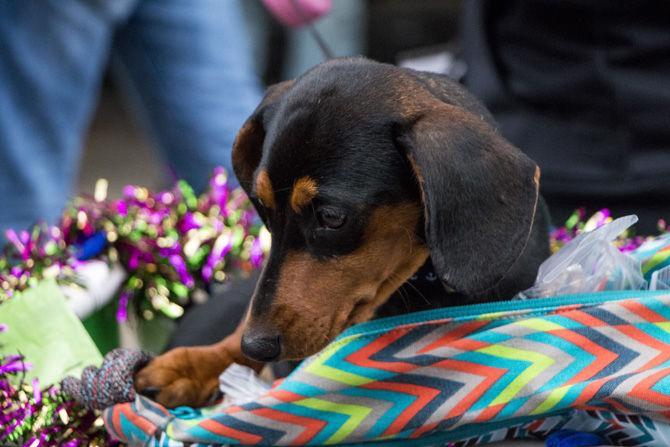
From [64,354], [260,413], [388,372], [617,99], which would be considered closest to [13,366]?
[64,354]

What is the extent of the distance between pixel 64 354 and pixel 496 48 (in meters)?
1.34

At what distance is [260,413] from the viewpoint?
4.39ft

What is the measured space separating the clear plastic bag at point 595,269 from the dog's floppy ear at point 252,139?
1.76 ft

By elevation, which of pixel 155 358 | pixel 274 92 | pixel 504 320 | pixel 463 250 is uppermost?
pixel 274 92

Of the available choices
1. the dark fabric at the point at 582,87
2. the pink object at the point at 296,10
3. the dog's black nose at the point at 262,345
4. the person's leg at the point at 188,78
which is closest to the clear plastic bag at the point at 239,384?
the dog's black nose at the point at 262,345

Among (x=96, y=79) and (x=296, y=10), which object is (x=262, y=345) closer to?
(x=296, y=10)

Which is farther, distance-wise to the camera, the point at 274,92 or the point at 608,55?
the point at 608,55

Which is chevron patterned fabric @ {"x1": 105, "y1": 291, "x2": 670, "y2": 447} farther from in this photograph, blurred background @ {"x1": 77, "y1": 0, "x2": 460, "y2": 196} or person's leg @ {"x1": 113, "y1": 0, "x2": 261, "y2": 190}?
blurred background @ {"x1": 77, "y1": 0, "x2": 460, "y2": 196}

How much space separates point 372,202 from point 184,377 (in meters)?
0.50

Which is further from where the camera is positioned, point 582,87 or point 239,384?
point 582,87

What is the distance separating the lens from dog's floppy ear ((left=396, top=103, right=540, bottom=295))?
1271 mm

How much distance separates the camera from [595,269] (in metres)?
1.44

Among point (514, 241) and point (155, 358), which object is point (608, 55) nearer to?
point (514, 241)

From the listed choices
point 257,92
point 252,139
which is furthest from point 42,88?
point 252,139
